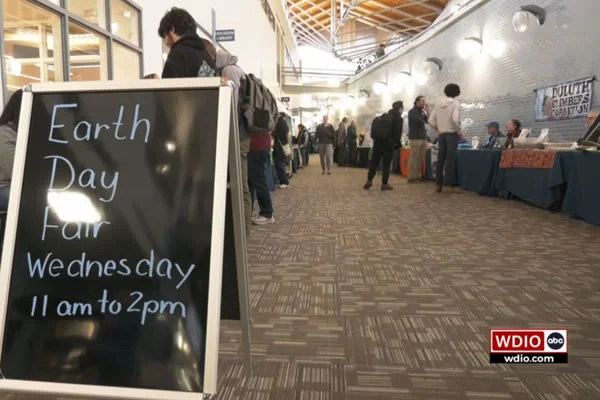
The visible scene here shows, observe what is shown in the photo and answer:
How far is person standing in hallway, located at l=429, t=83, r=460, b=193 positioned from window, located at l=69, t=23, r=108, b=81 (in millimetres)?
4149

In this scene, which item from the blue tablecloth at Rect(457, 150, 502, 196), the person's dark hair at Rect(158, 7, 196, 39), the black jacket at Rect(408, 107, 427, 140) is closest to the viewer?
the person's dark hair at Rect(158, 7, 196, 39)

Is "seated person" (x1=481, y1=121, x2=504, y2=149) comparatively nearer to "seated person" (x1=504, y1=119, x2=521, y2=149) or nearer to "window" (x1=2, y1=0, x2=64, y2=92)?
"seated person" (x1=504, y1=119, x2=521, y2=149)

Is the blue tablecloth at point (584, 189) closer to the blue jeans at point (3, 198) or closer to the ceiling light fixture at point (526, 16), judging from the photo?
the ceiling light fixture at point (526, 16)

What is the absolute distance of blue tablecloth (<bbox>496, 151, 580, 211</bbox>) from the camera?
4.35 meters

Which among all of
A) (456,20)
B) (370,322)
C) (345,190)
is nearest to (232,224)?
(370,322)

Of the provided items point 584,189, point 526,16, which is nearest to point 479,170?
point 526,16

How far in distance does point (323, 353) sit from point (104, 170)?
993 millimetres

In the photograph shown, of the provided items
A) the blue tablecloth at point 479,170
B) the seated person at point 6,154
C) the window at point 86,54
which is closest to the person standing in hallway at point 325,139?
the blue tablecloth at point 479,170

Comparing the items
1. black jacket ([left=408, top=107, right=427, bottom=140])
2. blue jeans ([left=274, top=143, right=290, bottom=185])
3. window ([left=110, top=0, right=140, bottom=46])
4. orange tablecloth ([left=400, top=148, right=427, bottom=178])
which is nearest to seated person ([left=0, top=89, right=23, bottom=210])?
window ([left=110, top=0, right=140, bottom=46])

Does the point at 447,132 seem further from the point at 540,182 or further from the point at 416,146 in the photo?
the point at 416,146

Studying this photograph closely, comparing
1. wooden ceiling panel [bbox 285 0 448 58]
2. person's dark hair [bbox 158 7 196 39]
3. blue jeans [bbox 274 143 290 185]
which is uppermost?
wooden ceiling panel [bbox 285 0 448 58]

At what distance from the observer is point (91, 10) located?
4312 millimetres

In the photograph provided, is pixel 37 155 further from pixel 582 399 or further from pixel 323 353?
pixel 582 399

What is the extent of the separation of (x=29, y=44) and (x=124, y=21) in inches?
48.7
